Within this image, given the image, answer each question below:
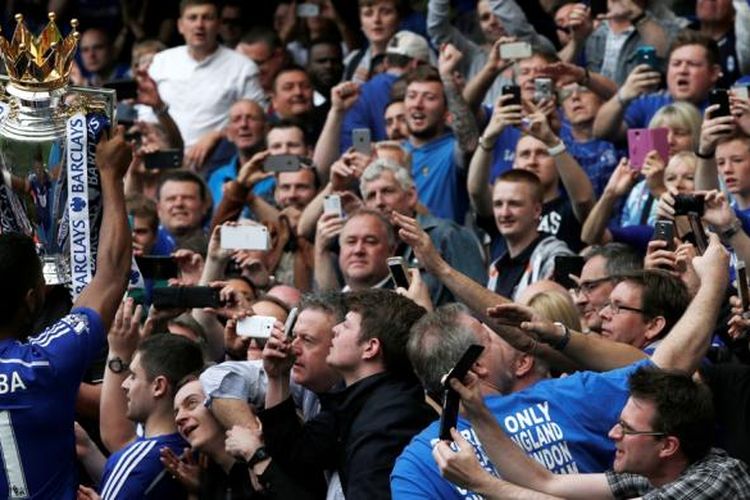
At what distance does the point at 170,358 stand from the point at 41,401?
58.7 inches

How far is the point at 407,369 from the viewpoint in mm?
6941

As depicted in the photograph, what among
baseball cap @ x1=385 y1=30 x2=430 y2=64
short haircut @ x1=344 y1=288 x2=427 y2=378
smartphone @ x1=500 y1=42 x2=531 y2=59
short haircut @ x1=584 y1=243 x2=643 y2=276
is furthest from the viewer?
baseball cap @ x1=385 y1=30 x2=430 y2=64

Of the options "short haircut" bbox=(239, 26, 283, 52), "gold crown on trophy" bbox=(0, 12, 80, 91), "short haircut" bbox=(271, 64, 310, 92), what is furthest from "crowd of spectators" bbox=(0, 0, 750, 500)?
"gold crown on trophy" bbox=(0, 12, 80, 91)

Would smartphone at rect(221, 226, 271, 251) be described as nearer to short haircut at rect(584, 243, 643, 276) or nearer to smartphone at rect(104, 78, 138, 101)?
short haircut at rect(584, 243, 643, 276)

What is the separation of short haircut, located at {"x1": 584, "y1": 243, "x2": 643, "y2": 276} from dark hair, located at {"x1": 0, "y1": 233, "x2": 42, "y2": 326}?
9.49ft

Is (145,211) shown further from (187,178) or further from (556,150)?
(556,150)

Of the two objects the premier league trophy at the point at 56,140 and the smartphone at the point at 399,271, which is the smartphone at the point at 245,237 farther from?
the premier league trophy at the point at 56,140

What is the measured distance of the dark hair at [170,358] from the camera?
748 cm

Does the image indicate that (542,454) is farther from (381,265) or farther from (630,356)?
(381,265)

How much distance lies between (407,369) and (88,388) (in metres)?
1.74

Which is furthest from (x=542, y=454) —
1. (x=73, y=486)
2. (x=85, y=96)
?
(x=85, y=96)

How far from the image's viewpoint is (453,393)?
5.68 metres

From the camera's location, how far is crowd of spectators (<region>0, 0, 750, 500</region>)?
6066 mm

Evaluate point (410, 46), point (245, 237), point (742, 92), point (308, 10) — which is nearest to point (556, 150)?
point (742, 92)
